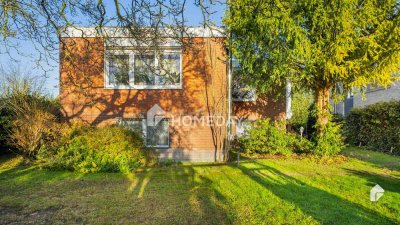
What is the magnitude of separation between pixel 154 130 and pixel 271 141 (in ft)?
16.9

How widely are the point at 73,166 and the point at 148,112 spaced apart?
4343 millimetres

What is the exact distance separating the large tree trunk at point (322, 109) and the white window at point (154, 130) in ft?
21.4

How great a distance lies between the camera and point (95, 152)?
10.1 m

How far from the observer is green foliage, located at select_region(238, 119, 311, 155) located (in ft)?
41.5

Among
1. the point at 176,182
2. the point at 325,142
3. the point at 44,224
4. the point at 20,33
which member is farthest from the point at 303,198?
the point at 20,33

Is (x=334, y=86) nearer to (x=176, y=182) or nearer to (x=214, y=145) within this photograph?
(x=214, y=145)

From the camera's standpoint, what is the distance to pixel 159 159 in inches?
505

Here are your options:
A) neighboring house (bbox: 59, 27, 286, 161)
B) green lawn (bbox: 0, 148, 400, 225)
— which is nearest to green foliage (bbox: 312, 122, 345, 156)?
green lawn (bbox: 0, 148, 400, 225)

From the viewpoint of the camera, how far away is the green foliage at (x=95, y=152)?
9.84 metres

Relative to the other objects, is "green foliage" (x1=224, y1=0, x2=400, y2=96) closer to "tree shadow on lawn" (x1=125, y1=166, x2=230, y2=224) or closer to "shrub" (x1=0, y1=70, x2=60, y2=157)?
"tree shadow on lawn" (x1=125, y1=166, x2=230, y2=224)

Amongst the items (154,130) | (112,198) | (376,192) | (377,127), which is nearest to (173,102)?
(154,130)

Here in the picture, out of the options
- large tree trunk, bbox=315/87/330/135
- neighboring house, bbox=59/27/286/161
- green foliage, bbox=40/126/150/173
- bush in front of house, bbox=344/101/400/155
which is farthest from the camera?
bush in front of house, bbox=344/101/400/155

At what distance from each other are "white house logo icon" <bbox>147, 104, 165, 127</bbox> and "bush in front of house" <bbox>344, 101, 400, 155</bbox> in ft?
37.3

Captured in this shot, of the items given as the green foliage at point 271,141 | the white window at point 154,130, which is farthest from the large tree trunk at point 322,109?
the white window at point 154,130
